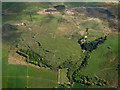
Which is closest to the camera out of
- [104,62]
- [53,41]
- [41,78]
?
[41,78]

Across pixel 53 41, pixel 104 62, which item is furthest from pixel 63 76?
pixel 53 41

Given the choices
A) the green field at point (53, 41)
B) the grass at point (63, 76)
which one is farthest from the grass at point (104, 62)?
the grass at point (63, 76)

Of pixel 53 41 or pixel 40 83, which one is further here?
pixel 53 41

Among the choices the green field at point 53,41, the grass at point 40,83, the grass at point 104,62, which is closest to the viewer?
the grass at point 40,83

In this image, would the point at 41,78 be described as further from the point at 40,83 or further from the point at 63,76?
the point at 63,76

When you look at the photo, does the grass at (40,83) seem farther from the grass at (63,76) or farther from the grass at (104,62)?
the grass at (104,62)

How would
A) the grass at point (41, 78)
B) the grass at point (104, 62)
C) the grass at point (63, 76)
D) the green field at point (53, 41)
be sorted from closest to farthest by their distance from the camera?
the grass at point (41, 78), the grass at point (63, 76), the green field at point (53, 41), the grass at point (104, 62)

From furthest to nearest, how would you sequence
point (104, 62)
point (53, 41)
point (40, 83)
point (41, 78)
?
point (53, 41) < point (104, 62) < point (41, 78) < point (40, 83)

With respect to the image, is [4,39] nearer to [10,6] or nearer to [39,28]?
[39,28]

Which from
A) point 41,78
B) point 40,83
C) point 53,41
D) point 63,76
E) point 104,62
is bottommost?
point 40,83

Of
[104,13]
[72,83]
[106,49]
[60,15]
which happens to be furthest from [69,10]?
[72,83]

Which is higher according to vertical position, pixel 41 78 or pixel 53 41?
pixel 53 41

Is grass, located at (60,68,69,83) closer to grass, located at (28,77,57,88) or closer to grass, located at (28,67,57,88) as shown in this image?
grass, located at (28,67,57,88)

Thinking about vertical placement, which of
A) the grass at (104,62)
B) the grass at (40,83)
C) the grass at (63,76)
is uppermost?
the grass at (104,62)
